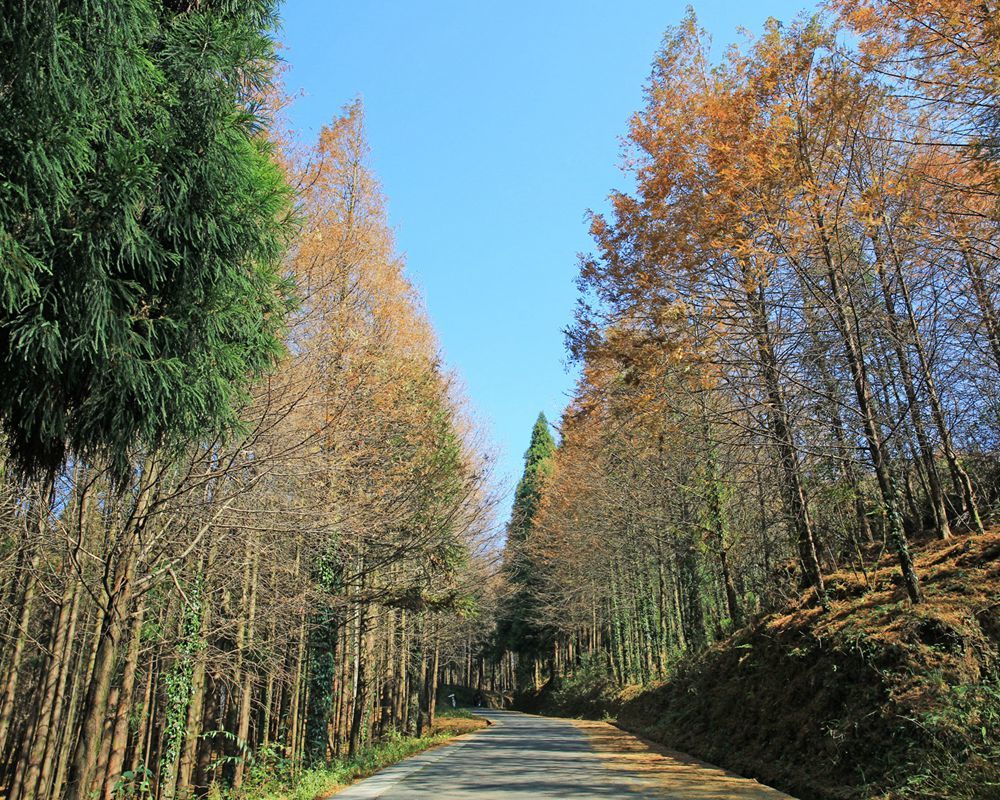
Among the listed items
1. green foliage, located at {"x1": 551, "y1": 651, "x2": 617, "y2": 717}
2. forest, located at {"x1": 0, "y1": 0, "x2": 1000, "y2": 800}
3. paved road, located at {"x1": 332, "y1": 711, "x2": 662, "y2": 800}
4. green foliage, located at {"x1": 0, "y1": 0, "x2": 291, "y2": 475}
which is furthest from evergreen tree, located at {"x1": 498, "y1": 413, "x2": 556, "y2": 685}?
green foliage, located at {"x1": 0, "y1": 0, "x2": 291, "y2": 475}

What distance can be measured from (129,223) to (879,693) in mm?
8449

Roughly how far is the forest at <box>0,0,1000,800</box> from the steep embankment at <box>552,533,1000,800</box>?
Result: 0.05m

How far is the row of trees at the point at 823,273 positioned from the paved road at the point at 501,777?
4.51 m

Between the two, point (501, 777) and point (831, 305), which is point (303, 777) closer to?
point (501, 777)

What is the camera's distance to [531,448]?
46.8 meters

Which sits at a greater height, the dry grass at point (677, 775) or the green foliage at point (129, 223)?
the green foliage at point (129, 223)

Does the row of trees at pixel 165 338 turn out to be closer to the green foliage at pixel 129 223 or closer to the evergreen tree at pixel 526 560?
the green foliage at pixel 129 223

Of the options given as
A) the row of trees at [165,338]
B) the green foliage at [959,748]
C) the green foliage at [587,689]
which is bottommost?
the green foliage at [587,689]

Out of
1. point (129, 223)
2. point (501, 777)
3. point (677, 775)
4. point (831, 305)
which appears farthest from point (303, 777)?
point (831, 305)

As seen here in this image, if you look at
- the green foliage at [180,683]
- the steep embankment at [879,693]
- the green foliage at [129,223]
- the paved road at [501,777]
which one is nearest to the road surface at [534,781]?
the paved road at [501,777]

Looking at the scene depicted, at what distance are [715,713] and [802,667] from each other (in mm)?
3263

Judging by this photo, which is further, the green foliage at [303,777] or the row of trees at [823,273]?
the green foliage at [303,777]

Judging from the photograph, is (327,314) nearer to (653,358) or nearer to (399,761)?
(653,358)

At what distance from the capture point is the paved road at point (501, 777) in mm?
6996
